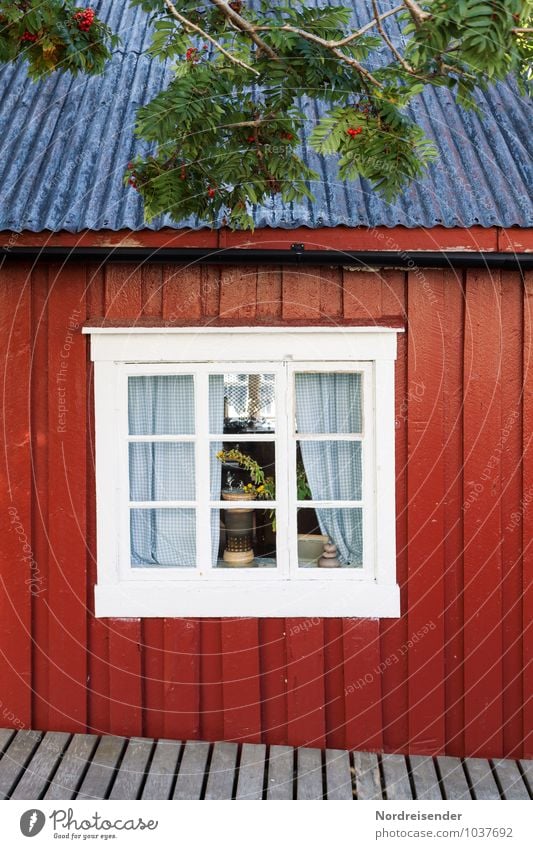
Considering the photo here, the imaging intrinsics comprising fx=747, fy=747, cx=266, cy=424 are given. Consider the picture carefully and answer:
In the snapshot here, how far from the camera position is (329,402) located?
4.15 metres

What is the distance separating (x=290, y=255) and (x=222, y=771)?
2686 millimetres

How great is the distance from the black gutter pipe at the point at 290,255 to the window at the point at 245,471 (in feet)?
1.23

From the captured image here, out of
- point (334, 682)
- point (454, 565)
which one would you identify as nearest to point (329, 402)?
point (454, 565)

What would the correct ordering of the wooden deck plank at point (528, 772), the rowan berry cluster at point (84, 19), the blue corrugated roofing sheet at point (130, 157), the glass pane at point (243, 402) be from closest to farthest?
the rowan berry cluster at point (84, 19) → the wooden deck plank at point (528, 772) → the blue corrugated roofing sheet at point (130, 157) → the glass pane at point (243, 402)

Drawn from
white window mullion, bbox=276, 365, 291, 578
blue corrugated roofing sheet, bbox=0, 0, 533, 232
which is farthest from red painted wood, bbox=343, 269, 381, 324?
white window mullion, bbox=276, 365, 291, 578

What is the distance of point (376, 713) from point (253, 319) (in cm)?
227

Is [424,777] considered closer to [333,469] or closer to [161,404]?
[333,469]

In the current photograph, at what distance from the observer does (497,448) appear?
13.4 ft

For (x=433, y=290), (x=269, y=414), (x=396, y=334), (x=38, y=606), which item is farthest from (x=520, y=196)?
(x=38, y=606)

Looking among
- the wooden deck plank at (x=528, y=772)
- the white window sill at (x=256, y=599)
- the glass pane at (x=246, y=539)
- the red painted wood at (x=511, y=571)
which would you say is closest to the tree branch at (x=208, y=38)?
the red painted wood at (x=511, y=571)

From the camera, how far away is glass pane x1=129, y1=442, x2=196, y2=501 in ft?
13.8

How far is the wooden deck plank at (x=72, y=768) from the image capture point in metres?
3.65

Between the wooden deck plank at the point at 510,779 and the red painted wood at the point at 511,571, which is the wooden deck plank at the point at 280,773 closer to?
the wooden deck plank at the point at 510,779

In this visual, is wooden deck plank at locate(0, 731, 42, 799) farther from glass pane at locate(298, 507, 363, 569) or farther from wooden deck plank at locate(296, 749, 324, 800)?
glass pane at locate(298, 507, 363, 569)
